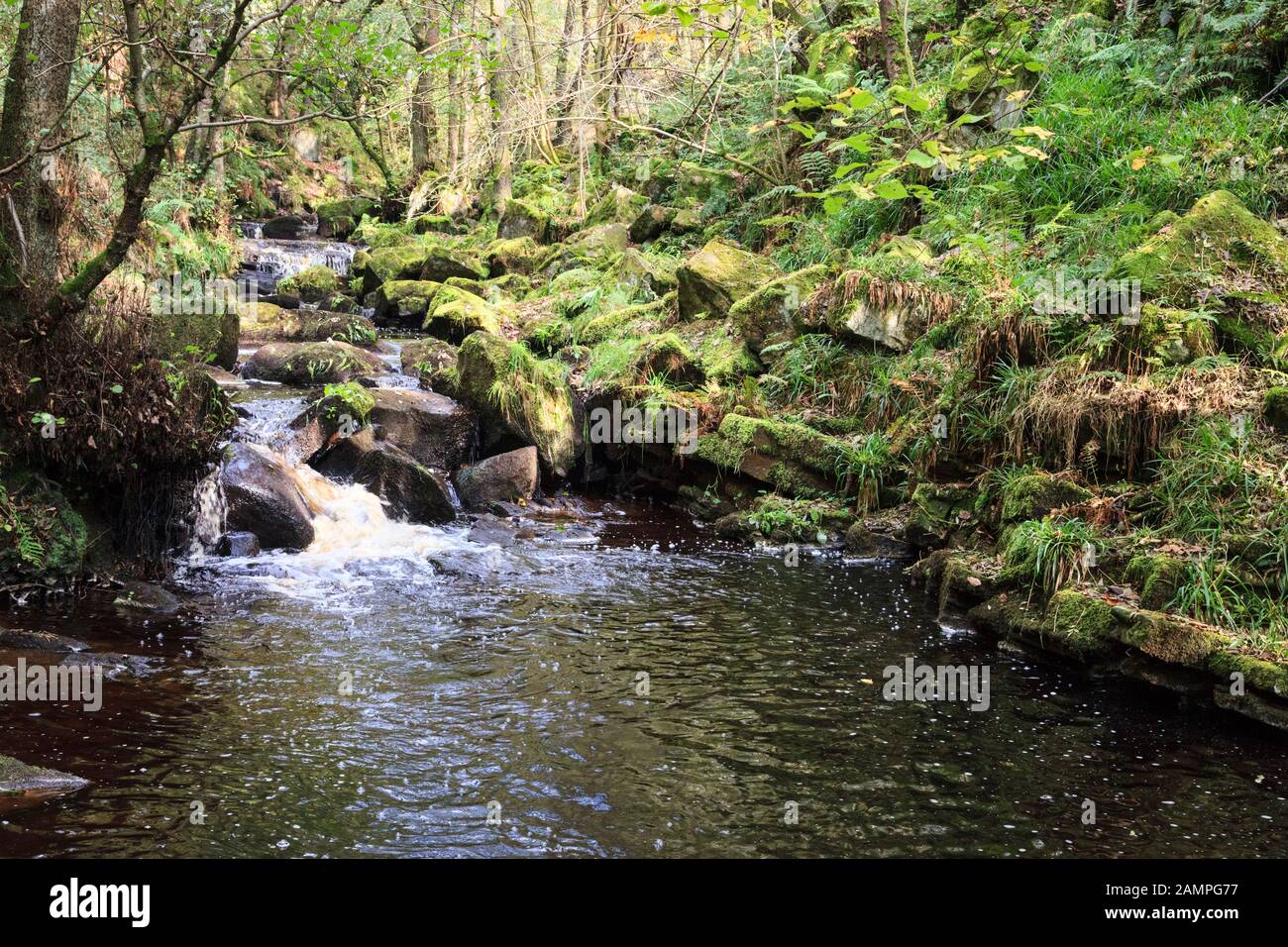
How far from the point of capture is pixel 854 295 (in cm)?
1048

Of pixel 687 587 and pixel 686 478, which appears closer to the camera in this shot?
pixel 687 587

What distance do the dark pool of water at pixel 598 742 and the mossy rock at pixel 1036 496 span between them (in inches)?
49.1

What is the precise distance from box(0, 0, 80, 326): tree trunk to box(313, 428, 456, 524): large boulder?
3446mm

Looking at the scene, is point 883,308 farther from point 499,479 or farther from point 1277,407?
point 499,479

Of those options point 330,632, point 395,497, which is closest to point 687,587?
point 330,632

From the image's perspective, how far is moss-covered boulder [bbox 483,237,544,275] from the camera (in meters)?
17.8

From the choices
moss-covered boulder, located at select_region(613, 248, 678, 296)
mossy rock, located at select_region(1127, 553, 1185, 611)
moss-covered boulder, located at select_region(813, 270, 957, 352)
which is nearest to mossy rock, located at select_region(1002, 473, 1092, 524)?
mossy rock, located at select_region(1127, 553, 1185, 611)

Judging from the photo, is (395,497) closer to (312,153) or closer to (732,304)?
(732,304)

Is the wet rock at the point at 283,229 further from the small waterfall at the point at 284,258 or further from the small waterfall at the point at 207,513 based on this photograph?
the small waterfall at the point at 207,513

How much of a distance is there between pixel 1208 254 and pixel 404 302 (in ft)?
41.0

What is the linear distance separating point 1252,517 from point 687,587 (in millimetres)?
4315

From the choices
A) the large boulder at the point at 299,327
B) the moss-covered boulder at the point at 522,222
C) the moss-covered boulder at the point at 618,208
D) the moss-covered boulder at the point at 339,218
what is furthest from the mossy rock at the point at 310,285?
the moss-covered boulder at the point at 339,218

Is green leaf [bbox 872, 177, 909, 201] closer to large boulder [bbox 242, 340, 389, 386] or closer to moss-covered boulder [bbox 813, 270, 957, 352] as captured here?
moss-covered boulder [bbox 813, 270, 957, 352]
